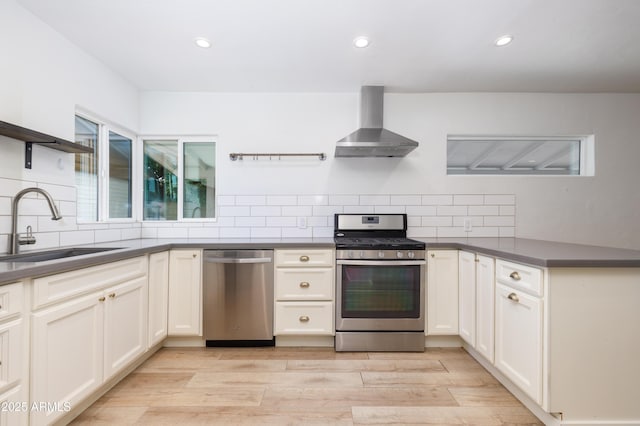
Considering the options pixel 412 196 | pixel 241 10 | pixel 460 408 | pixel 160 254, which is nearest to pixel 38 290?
pixel 160 254

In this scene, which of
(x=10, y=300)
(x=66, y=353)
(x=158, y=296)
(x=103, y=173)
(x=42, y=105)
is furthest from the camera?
(x=103, y=173)

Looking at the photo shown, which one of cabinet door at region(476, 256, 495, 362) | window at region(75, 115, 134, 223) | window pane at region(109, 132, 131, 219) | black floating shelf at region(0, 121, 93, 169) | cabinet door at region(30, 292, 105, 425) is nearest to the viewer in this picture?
cabinet door at region(30, 292, 105, 425)

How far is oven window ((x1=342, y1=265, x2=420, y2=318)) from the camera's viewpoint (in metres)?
2.35

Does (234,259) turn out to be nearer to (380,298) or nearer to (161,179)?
(380,298)

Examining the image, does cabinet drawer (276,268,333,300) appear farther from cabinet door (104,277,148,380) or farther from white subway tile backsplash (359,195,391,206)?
cabinet door (104,277,148,380)

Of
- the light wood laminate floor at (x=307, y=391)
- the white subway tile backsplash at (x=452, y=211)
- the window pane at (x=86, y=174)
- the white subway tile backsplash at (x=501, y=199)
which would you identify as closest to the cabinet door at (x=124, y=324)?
the light wood laminate floor at (x=307, y=391)

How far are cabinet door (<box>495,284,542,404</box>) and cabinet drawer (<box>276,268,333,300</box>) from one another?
124 centimetres

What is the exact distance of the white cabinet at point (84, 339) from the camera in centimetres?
128

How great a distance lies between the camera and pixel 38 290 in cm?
126

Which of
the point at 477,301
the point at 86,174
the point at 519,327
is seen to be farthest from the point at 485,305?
the point at 86,174

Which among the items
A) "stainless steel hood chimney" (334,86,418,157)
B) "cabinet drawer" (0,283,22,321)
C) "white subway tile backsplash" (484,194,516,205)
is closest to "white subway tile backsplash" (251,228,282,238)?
"stainless steel hood chimney" (334,86,418,157)

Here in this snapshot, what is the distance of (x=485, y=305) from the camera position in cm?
201

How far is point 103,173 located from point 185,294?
1.35 metres

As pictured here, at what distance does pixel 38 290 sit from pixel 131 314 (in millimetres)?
727
